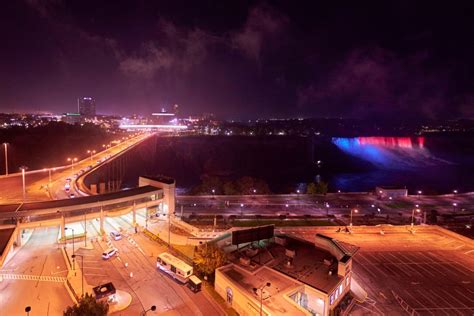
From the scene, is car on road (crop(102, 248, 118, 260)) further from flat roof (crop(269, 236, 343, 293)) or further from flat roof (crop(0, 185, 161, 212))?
flat roof (crop(269, 236, 343, 293))

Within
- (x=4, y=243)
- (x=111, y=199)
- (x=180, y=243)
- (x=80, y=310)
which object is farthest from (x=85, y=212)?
(x=80, y=310)

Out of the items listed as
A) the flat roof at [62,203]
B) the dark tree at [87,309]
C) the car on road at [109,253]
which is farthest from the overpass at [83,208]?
the dark tree at [87,309]

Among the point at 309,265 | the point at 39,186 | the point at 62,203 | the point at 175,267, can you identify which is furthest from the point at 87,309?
the point at 39,186

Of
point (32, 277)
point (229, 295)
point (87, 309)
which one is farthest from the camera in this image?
point (32, 277)

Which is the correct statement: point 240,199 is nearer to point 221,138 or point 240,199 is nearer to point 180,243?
point 180,243

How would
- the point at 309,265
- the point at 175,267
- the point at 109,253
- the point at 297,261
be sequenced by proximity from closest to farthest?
the point at 175,267 → the point at 309,265 → the point at 297,261 → the point at 109,253

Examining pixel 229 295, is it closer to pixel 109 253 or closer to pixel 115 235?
pixel 109 253
